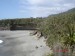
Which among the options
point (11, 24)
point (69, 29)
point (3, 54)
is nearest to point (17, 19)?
point (11, 24)

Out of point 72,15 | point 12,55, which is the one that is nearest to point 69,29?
point 72,15

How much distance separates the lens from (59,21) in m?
13.7

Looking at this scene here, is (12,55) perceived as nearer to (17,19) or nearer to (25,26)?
(25,26)

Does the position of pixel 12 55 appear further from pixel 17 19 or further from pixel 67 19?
pixel 17 19

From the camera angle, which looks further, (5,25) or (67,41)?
(5,25)

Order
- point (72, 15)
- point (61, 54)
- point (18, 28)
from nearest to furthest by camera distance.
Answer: point (61, 54), point (72, 15), point (18, 28)

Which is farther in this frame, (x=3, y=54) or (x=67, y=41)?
(x=3, y=54)

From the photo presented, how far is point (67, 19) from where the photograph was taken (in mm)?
12625

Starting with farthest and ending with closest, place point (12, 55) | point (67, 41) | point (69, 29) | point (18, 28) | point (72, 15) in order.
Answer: point (18, 28)
point (12, 55)
point (72, 15)
point (69, 29)
point (67, 41)

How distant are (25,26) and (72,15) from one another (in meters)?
32.0

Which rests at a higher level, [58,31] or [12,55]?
[58,31]

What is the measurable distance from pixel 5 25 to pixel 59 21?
3315cm

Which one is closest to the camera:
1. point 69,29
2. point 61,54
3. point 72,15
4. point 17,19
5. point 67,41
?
point 61,54

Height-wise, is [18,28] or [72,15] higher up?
[72,15]
